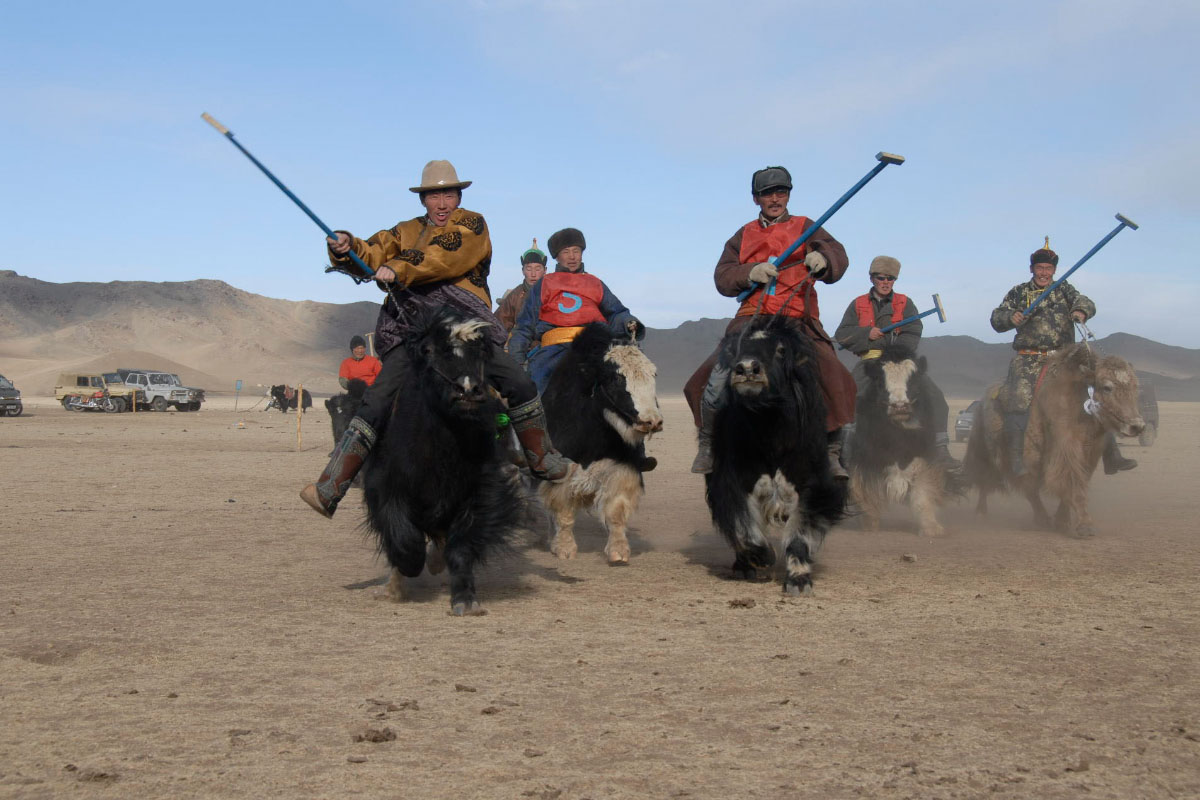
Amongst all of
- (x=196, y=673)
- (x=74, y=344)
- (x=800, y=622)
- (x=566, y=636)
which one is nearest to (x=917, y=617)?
(x=800, y=622)

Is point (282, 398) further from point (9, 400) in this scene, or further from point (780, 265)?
point (780, 265)

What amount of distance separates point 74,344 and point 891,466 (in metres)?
107

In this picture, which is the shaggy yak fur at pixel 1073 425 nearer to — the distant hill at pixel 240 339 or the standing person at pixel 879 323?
the standing person at pixel 879 323

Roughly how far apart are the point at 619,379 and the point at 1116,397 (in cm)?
427

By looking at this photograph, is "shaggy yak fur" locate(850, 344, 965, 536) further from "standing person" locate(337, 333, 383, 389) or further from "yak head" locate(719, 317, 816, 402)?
"standing person" locate(337, 333, 383, 389)

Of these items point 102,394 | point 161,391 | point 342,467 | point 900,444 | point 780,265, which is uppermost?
point 780,265

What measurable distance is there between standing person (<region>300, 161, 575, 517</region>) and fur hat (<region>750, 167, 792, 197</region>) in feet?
6.00

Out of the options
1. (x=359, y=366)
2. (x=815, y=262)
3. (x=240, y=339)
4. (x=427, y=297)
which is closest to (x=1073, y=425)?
(x=815, y=262)

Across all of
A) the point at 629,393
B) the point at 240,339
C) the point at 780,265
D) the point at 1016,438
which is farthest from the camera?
the point at 240,339

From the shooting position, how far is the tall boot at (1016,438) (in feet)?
33.2

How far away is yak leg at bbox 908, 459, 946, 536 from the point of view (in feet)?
30.7

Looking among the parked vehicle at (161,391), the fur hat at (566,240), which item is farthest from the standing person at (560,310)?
the parked vehicle at (161,391)

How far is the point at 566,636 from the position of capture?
5098mm

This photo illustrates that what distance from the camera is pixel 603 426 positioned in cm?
772
